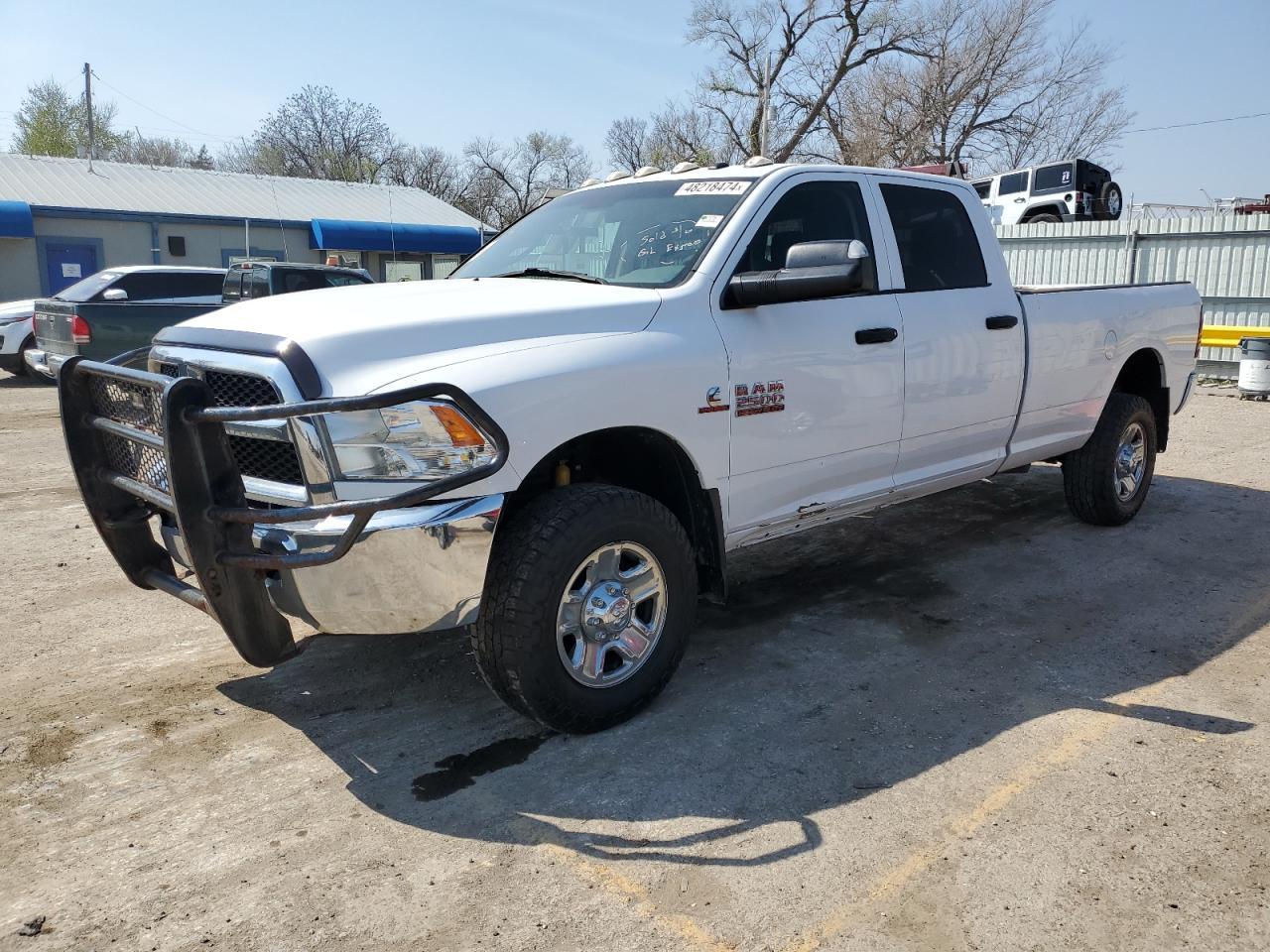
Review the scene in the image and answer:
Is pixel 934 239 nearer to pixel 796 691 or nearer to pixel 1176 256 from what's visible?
pixel 796 691

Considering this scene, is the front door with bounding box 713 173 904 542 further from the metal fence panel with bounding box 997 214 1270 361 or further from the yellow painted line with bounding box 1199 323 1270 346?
the yellow painted line with bounding box 1199 323 1270 346

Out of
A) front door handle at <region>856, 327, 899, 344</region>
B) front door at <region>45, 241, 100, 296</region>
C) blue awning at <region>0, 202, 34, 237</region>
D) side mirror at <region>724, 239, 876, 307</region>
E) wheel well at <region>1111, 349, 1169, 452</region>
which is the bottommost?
wheel well at <region>1111, 349, 1169, 452</region>

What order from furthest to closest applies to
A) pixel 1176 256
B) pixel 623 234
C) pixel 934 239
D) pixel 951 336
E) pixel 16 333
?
pixel 1176 256
pixel 16 333
pixel 934 239
pixel 951 336
pixel 623 234


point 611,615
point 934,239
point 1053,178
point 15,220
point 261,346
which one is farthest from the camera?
point 15,220

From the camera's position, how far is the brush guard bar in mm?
2957

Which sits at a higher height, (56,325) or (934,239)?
(934,239)

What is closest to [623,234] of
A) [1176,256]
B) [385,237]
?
[1176,256]

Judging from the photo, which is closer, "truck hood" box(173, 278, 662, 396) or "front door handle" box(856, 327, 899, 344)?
"truck hood" box(173, 278, 662, 396)

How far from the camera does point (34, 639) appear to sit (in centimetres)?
467

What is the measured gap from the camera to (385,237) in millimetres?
29984

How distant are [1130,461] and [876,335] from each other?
317cm

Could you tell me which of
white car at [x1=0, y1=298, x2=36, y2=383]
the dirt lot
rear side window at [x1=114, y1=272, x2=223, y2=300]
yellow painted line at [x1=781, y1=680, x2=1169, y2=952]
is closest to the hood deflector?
the dirt lot

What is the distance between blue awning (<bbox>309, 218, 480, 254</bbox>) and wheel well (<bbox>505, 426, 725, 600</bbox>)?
85.4ft

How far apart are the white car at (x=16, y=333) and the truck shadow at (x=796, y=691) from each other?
43.3ft
